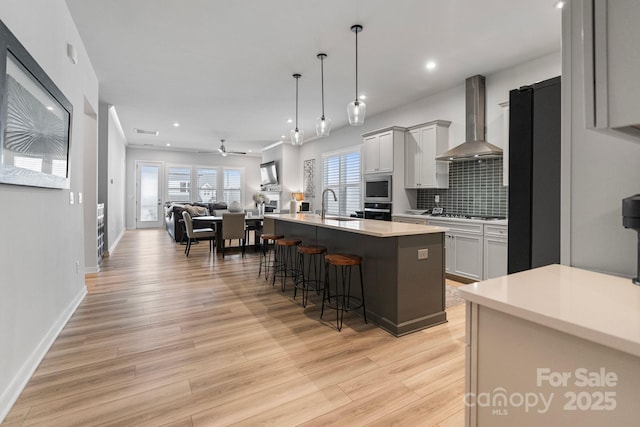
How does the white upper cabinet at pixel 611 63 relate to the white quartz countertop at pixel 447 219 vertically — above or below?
above

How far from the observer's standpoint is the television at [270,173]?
970 centimetres

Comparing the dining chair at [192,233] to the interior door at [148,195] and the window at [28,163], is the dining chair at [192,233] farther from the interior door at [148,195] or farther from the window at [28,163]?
the interior door at [148,195]

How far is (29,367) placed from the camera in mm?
2008

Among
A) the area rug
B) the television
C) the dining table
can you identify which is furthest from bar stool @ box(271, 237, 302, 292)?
the television

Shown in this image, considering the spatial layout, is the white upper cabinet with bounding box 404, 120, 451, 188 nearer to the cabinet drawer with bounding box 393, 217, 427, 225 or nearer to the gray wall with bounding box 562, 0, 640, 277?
the cabinet drawer with bounding box 393, 217, 427, 225

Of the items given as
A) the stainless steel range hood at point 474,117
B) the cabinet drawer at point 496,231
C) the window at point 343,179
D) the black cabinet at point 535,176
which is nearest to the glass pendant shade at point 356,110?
the stainless steel range hood at point 474,117

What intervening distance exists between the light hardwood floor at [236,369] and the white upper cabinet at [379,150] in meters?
2.80

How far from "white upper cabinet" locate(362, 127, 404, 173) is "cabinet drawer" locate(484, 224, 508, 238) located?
1900 millimetres

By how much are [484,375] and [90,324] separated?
129 inches

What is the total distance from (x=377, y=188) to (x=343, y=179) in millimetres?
2026

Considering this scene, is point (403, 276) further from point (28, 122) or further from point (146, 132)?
point (146, 132)

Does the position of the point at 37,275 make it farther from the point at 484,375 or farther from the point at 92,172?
the point at 92,172

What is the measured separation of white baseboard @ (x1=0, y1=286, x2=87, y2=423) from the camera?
169 centimetres

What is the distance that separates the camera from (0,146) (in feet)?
5.12
